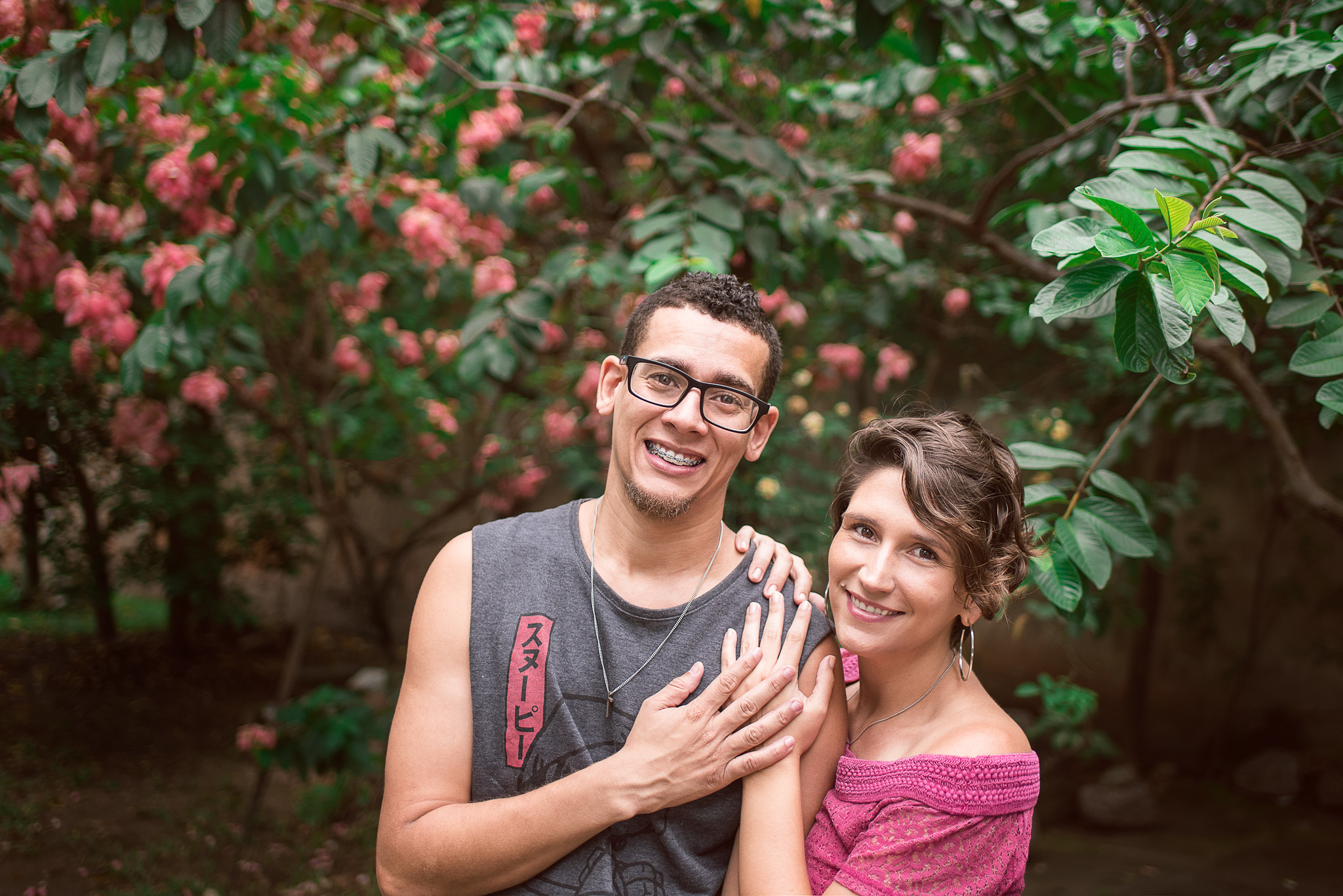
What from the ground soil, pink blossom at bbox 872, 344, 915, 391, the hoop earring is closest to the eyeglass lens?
the hoop earring

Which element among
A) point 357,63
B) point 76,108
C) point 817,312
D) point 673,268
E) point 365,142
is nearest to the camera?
point 76,108

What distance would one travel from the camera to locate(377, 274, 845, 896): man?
4.59ft

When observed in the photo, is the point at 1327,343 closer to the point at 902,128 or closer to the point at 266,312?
the point at 902,128

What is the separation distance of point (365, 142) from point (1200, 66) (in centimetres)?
263

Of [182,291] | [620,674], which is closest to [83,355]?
[182,291]

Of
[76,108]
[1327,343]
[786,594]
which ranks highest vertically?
[76,108]

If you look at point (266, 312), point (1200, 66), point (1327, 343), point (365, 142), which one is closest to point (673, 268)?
point (365, 142)

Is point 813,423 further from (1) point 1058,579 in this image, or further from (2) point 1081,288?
(2) point 1081,288

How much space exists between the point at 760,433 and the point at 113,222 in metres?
2.65

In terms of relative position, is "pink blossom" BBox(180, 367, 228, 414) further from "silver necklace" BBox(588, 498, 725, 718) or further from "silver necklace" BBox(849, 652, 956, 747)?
"silver necklace" BBox(849, 652, 956, 747)

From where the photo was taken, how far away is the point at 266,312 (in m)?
3.81

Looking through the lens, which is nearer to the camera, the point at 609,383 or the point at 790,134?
the point at 609,383

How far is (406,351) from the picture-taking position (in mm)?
4512

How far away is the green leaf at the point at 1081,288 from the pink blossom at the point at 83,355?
3218mm
